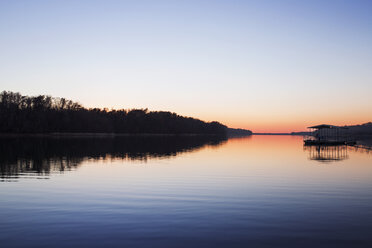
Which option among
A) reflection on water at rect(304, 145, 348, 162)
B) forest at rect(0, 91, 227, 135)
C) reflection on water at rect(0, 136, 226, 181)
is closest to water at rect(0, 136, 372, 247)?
reflection on water at rect(0, 136, 226, 181)

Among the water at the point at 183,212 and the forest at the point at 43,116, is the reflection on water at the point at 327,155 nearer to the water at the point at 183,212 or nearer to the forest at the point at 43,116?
the water at the point at 183,212

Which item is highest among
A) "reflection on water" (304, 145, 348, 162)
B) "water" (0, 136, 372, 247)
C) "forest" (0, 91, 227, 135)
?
"forest" (0, 91, 227, 135)

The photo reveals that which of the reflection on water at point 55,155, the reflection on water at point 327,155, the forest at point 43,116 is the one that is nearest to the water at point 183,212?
the reflection on water at point 55,155

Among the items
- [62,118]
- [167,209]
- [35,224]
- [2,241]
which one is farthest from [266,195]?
[62,118]

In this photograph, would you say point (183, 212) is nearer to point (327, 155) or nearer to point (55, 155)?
point (55, 155)

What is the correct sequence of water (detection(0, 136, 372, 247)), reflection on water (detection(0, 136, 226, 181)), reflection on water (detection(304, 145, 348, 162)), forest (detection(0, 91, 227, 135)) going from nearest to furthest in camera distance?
water (detection(0, 136, 372, 247)) < reflection on water (detection(0, 136, 226, 181)) < reflection on water (detection(304, 145, 348, 162)) < forest (detection(0, 91, 227, 135))

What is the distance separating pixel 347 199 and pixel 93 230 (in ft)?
46.5

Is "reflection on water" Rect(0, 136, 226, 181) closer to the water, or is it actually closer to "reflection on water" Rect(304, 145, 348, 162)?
the water

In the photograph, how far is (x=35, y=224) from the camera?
11.9m

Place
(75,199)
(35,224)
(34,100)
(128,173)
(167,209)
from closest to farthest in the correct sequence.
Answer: (35,224), (167,209), (75,199), (128,173), (34,100)

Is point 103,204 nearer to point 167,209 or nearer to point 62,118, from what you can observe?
point 167,209

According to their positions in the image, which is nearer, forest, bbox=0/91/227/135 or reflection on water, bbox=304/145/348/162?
reflection on water, bbox=304/145/348/162

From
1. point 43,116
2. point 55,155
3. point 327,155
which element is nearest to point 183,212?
point 55,155

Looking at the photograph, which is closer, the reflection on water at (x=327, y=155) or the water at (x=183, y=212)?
the water at (x=183, y=212)
